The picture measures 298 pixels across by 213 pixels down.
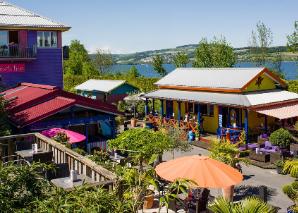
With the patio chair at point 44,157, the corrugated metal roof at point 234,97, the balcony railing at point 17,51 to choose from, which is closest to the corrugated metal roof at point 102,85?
the corrugated metal roof at point 234,97

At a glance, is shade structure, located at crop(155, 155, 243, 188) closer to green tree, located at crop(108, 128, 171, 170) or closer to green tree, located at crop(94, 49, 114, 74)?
green tree, located at crop(108, 128, 171, 170)

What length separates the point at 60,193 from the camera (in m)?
5.62

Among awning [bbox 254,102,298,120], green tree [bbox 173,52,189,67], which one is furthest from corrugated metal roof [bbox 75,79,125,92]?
awning [bbox 254,102,298,120]

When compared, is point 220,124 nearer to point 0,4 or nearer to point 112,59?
point 0,4

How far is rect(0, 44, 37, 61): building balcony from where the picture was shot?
31.0 metres

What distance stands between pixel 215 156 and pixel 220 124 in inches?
494

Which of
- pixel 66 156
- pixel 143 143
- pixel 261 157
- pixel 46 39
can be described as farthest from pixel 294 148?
pixel 46 39

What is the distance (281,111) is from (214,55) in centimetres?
3011

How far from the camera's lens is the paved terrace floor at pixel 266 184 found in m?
16.8

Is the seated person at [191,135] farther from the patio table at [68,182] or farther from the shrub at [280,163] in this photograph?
the patio table at [68,182]

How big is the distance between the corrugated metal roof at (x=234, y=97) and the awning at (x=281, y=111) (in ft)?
1.53

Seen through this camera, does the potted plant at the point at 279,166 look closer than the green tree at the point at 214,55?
Yes

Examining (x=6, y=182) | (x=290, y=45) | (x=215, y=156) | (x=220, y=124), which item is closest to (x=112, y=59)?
Result: (x=290, y=45)

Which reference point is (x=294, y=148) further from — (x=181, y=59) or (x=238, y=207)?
(x=181, y=59)
